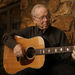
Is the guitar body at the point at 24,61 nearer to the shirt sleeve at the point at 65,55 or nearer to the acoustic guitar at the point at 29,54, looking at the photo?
the acoustic guitar at the point at 29,54

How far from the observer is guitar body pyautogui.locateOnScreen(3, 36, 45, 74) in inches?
64.3

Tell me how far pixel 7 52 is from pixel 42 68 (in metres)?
0.54

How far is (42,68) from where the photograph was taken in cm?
168

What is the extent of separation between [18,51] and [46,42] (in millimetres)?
338

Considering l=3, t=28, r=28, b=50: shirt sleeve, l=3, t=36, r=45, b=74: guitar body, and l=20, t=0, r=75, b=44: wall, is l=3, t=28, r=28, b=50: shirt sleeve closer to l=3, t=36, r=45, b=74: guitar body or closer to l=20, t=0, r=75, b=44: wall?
l=3, t=36, r=45, b=74: guitar body

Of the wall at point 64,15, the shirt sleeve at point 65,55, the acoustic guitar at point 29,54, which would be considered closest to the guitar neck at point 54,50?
the acoustic guitar at point 29,54

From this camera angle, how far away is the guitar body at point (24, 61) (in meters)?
1.63

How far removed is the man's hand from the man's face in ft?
1.14

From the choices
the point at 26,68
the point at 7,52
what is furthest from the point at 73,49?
the point at 7,52

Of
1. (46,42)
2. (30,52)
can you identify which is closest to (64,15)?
(46,42)

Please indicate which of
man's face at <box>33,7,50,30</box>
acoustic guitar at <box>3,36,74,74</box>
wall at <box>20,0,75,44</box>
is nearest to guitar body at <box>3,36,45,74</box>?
acoustic guitar at <box>3,36,74,74</box>

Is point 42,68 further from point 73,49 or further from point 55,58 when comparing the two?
point 73,49

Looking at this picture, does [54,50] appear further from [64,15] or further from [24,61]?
[64,15]

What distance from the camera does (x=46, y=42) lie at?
1677 millimetres
